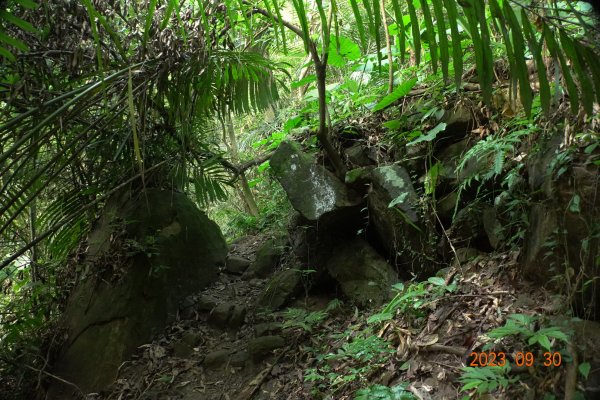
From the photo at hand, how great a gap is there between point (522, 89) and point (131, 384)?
11.2 ft

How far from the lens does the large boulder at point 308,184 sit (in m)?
3.55

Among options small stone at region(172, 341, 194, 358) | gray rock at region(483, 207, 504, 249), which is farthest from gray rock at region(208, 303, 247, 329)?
gray rock at region(483, 207, 504, 249)

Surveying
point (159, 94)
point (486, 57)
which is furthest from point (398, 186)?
point (486, 57)

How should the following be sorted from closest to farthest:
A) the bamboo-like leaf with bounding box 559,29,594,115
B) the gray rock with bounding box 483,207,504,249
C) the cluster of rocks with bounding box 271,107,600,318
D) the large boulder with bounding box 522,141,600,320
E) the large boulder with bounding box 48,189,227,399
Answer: the bamboo-like leaf with bounding box 559,29,594,115 → the large boulder with bounding box 522,141,600,320 → the cluster of rocks with bounding box 271,107,600,318 → the gray rock with bounding box 483,207,504,249 → the large boulder with bounding box 48,189,227,399

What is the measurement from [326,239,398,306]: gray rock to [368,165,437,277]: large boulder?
13 cm

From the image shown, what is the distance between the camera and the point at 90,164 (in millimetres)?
4098

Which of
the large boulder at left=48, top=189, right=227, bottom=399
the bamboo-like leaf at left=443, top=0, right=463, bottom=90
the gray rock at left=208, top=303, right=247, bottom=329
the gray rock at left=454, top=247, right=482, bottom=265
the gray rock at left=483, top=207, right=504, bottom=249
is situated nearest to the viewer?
the bamboo-like leaf at left=443, top=0, right=463, bottom=90

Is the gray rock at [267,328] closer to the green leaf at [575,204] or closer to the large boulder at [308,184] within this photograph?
the large boulder at [308,184]

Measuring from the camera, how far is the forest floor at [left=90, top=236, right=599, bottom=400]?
2150 millimetres

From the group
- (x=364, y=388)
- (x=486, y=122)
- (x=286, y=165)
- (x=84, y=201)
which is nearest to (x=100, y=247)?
(x=84, y=201)

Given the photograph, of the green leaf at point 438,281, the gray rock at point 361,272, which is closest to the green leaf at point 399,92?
the gray rock at point 361,272

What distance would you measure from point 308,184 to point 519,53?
2.60 metres

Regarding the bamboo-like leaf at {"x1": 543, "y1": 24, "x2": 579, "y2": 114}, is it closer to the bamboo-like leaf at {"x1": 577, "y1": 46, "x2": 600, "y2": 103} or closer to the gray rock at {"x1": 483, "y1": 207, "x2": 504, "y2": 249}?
the bamboo-like leaf at {"x1": 577, "y1": 46, "x2": 600, "y2": 103}

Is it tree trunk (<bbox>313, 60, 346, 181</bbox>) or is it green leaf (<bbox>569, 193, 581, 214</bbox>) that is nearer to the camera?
green leaf (<bbox>569, 193, 581, 214</bbox>)
